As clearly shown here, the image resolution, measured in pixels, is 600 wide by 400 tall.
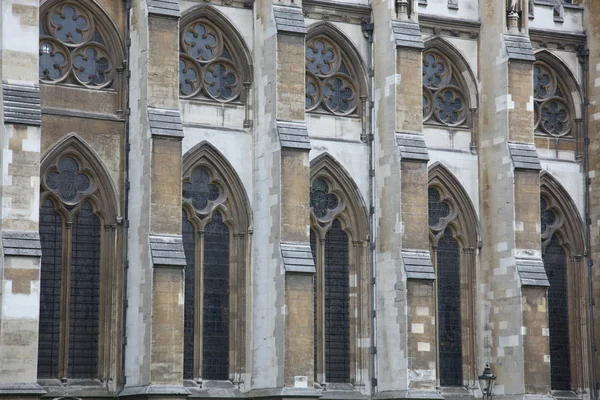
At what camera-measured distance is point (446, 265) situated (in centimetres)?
4369

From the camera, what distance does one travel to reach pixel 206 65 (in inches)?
1604

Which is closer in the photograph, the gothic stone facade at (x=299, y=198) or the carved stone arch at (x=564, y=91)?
the gothic stone facade at (x=299, y=198)

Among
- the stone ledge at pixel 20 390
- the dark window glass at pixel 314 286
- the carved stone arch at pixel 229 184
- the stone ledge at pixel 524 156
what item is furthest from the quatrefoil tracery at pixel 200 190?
the stone ledge at pixel 524 156

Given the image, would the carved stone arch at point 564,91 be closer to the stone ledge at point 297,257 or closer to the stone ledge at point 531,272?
the stone ledge at point 531,272

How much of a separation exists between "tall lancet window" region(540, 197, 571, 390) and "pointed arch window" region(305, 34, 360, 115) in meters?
7.49

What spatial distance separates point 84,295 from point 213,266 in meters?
3.95

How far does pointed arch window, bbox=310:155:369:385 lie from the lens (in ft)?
136

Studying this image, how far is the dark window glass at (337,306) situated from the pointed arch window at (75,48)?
819cm

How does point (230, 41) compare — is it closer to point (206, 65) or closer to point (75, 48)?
point (206, 65)

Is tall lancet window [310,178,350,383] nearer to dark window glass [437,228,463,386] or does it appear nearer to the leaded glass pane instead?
the leaded glass pane

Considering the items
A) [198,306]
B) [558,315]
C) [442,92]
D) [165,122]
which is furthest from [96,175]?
[558,315]

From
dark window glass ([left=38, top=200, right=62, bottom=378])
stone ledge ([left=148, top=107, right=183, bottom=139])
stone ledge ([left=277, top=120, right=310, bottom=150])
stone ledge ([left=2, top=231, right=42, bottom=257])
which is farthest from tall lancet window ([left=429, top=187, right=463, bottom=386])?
stone ledge ([left=2, top=231, right=42, bottom=257])

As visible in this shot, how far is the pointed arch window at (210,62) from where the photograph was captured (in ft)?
133

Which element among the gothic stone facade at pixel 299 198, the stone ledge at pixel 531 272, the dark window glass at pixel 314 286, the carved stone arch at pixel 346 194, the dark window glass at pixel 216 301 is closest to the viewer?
the gothic stone facade at pixel 299 198
